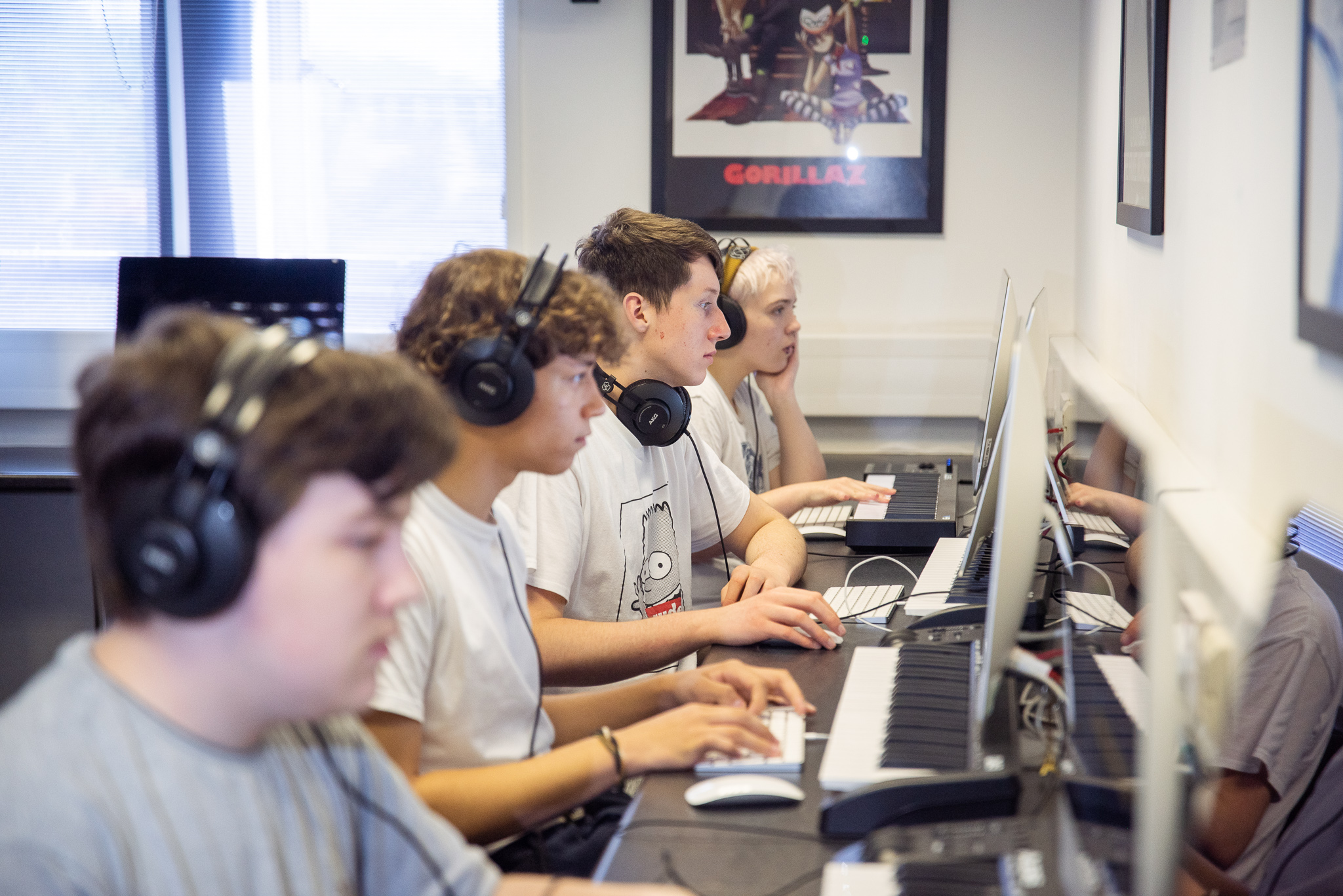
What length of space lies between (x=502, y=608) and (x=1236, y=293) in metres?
1.03

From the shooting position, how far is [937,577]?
1.78m

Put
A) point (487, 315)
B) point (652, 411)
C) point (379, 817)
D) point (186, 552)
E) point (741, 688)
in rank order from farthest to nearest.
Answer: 1. point (652, 411)
2. point (741, 688)
3. point (487, 315)
4. point (379, 817)
5. point (186, 552)

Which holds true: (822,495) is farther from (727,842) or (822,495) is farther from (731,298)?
(727,842)

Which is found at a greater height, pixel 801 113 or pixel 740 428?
pixel 801 113

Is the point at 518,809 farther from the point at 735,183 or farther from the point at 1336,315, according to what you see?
the point at 735,183

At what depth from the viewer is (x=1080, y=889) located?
0.72m

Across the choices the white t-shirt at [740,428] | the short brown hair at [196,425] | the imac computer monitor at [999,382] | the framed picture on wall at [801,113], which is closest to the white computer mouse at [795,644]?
the imac computer monitor at [999,382]

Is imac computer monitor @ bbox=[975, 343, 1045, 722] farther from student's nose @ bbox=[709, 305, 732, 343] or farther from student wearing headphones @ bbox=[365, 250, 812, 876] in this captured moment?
student's nose @ bbox=[709, 305, 732, 343]

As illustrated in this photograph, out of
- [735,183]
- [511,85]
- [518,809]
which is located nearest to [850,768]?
[518,809]

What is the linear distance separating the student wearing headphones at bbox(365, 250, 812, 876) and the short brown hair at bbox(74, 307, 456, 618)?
378mm

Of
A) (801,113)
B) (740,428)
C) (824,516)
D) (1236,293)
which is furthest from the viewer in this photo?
(801,113)

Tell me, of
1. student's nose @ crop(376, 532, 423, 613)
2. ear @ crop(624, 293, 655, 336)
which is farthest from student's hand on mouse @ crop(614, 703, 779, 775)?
ear @ crop(624, 293, 655, 336)

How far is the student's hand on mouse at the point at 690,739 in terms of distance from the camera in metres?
1.15

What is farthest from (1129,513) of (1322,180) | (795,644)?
(1322,180)
